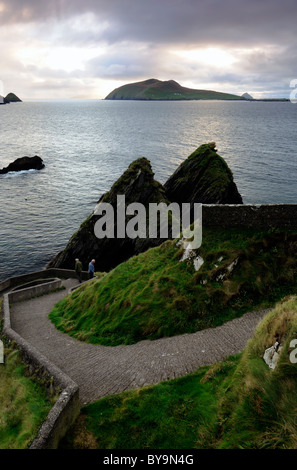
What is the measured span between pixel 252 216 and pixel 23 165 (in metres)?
74.1

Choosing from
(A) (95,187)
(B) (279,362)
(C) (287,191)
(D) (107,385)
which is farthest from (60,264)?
(C) (287,191)

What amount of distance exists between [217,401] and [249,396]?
1.16 metres

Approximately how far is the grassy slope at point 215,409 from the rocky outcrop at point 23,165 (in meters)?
76.6

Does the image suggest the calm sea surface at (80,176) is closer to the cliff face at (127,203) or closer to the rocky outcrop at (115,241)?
the rocky outcrop at (115,241)

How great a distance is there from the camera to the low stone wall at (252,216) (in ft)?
50.8

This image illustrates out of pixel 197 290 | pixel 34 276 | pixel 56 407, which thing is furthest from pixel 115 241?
pixel 56 407

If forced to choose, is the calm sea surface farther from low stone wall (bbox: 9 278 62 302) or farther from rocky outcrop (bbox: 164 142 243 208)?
rocky outcrop (bbox: 164 142 243 208)

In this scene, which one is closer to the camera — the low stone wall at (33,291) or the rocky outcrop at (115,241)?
the low stone wall at (33,291)

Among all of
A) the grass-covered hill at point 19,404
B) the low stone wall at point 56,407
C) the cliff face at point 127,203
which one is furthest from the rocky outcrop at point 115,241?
the low stone wall at point 56,407

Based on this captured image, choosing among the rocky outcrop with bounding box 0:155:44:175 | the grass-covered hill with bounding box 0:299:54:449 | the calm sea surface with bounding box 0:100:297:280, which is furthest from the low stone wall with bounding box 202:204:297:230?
the rocky outcrop with bounding box 0:155:44:175

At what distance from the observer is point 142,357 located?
39.1 feet

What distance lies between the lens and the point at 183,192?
44.4 m

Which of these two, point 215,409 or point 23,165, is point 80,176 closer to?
point 23,165

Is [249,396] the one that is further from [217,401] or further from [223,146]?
[223,146]
